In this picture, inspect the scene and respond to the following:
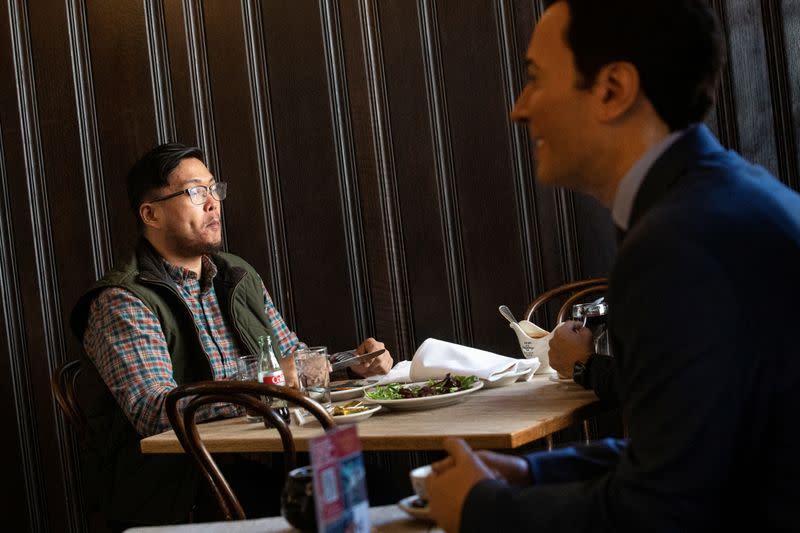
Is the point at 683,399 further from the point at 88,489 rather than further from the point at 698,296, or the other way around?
the point at 88,489

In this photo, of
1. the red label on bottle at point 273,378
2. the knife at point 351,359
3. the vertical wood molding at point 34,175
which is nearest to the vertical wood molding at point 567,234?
the knife at point 351,359

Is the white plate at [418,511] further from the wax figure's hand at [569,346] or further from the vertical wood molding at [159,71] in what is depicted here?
the vertical wood molding at [159,71]

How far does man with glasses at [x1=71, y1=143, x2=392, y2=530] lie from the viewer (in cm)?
267

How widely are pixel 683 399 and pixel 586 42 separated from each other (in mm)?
520

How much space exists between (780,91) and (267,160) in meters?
1.92

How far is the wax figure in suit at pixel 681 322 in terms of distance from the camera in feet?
3.00

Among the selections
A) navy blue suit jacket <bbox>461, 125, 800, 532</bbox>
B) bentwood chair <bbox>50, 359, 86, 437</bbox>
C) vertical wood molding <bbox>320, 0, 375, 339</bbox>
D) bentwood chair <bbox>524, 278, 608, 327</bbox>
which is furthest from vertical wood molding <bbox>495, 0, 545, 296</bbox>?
navy blue suit jacket <bbox>461, 125, 800, 532</bbox>

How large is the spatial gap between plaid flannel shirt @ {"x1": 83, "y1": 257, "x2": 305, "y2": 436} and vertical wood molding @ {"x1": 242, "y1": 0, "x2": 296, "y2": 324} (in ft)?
1.90

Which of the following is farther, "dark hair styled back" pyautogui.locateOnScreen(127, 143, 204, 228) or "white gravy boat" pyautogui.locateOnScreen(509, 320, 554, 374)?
"dark hair styled back" pyautogui.locateOnScreen(127, 143, 204, 228)

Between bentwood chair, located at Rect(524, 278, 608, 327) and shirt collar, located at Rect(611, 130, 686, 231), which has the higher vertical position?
shirt collar, located at Rect(611, 130, 686, 231)

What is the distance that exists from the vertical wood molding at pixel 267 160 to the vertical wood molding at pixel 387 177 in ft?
1.38

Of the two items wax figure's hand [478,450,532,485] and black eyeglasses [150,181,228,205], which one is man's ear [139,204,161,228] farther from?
wax figure's hand [478,450,532,485]

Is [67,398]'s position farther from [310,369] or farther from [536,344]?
[536,344]

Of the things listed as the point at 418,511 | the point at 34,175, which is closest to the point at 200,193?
the point at 34,175
